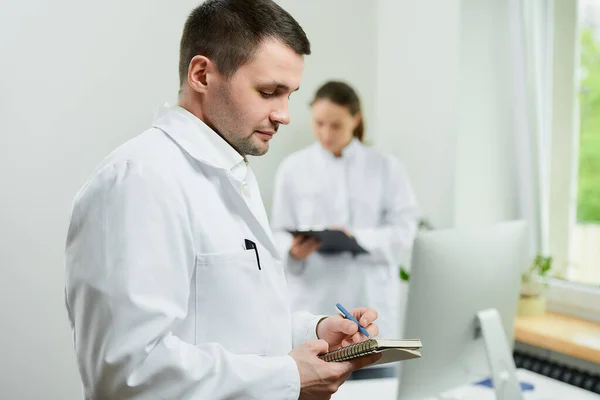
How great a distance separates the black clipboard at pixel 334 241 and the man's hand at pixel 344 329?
929 mm

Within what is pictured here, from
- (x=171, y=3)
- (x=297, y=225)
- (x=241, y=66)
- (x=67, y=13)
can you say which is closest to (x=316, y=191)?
(x=297, y=225)

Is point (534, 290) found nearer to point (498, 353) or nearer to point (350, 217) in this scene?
point (350, 217)

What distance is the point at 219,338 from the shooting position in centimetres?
103

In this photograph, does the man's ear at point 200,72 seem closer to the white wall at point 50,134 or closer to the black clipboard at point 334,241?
the black clipboard at point 334,241

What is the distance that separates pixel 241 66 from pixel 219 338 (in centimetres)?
48

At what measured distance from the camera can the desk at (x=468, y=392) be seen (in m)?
1.54

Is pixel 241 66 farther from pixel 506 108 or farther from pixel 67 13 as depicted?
pixel 506 108

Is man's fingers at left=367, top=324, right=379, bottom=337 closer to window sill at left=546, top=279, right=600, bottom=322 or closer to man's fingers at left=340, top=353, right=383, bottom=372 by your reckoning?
man's fingers at left=340, top=353, right=383, bottom=372

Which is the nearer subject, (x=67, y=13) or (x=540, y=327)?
(x=67, y=13)

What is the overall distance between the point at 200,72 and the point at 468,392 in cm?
108

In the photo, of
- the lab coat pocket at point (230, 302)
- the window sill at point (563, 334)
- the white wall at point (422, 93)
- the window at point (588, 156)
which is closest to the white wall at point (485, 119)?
the white wall at point (422, 93)

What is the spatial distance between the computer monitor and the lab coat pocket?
37cm

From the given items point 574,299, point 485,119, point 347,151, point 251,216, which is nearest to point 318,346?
point 251,216

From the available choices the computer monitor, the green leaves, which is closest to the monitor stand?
the computer monitor
